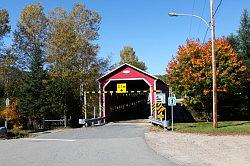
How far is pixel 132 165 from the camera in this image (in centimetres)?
1190

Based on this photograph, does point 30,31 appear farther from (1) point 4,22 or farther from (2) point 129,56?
(2) point 129,56

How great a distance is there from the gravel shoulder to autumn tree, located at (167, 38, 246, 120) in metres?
12.7

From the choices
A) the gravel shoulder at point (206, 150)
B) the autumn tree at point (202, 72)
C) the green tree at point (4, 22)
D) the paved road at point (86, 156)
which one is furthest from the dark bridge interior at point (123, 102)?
the paved road at point (86, 156)

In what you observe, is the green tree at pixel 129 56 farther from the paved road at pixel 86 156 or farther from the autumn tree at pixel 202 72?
the paved road at pixel 86 156

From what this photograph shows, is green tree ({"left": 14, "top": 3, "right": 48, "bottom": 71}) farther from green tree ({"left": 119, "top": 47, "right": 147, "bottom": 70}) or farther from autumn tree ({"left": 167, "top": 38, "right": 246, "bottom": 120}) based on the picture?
green tree ({"left": 119, "top": 47, "right": 147, "bottom": 70})

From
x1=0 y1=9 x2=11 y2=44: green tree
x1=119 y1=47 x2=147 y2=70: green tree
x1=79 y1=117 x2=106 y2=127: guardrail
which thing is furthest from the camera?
x1=119 y1=47 x2=147 y2=70: green tree

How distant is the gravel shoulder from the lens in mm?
12562

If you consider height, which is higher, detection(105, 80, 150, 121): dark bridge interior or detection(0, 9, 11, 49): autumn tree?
detection(0, 9, 11, 49): autumn tree

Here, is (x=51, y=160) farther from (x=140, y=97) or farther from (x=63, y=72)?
(x=140, y=97)

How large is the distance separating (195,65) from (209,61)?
117cm

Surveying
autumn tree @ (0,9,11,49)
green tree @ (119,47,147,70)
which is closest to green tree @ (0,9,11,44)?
autumn tree @ (0,9,11,49)

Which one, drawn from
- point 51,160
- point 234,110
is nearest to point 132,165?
point 51,160

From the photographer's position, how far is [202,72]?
108ft

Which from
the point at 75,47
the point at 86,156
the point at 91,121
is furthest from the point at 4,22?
the point at 86,156
